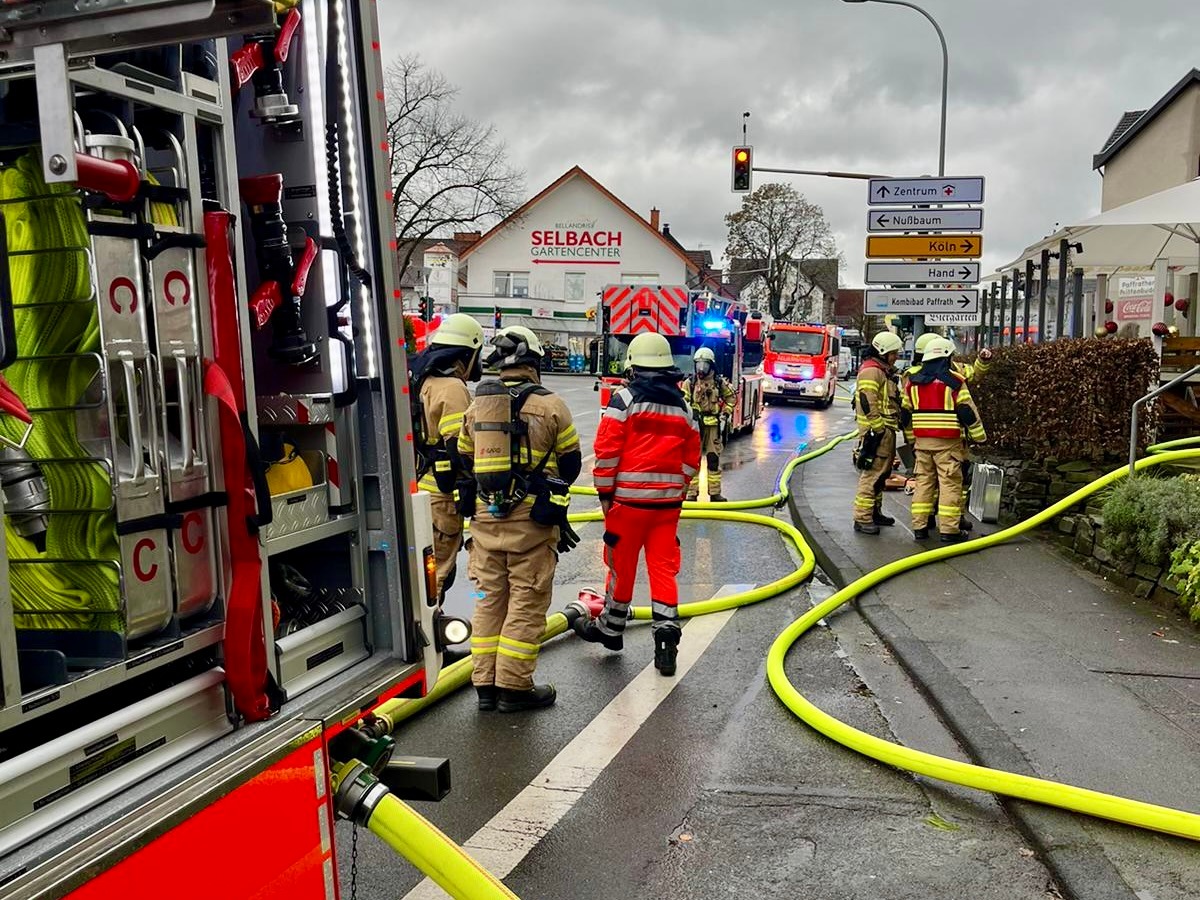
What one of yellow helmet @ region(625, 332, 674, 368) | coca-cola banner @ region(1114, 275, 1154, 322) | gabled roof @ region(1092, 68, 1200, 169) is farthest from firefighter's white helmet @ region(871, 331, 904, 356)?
gabled roof @ region(1092, 68, 1200, 169)

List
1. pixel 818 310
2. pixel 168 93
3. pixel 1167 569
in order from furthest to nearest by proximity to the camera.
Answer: pixel 818 310
pixel 1167 569
pixel 168 93

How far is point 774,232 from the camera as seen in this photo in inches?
2694

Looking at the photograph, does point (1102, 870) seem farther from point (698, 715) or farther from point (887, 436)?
point (887, 436)

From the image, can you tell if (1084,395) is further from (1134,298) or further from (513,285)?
(513,285)

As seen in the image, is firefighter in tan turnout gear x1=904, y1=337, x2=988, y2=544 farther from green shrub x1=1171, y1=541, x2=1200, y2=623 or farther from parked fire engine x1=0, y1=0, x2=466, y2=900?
parked fire engine x1=0, y1=0, x2=466, y2=900

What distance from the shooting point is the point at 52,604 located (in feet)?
6.67

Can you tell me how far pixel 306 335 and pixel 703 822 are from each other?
2.33m

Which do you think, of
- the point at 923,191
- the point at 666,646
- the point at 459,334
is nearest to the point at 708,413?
the point at 923,191

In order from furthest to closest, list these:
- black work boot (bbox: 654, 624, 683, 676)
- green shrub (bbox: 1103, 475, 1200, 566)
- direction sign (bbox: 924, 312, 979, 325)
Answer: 1. direction sign (bbox: 924, 312, 979, 325)
2. green shrub (bbox: 1103, 475, 1200, 566)
3. black work boot (bbox: 654, 624, 683, 676)

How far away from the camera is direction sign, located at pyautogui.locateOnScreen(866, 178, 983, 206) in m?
13.0

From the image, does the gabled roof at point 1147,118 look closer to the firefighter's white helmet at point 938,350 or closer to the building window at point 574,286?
the firefighter's white helmet at point 938,350

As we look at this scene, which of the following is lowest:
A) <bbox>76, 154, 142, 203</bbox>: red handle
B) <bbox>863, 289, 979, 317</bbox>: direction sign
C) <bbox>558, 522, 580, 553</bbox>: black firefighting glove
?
<bbox>558, 522, 580, 553</bbox>: black firefighting glove

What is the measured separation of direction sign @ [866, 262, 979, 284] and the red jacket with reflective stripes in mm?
8275

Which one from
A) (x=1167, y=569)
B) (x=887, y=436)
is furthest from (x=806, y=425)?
(x=1167, y=569)
